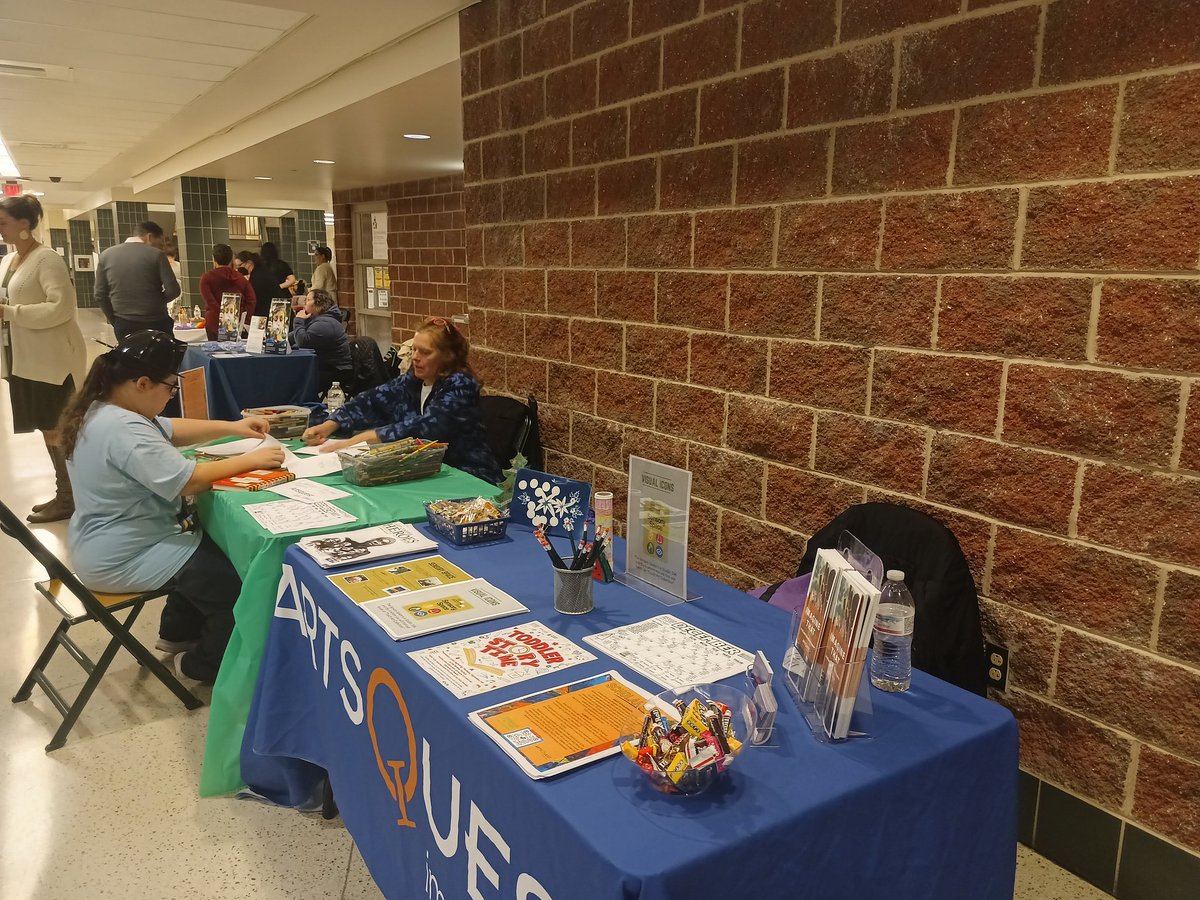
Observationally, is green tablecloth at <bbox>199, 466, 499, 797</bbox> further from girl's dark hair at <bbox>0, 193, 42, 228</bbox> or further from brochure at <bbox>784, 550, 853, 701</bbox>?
girl's dark hair at <bbox>0, 193, 42, 228</bbox>

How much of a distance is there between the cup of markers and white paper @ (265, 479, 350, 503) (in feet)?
3.20

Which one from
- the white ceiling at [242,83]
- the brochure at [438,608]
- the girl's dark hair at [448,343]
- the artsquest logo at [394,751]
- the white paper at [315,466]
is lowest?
the artsquest logo at [394,751]

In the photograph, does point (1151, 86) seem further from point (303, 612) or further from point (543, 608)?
point (303, 612)

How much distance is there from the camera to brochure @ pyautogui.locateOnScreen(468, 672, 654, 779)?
115cm

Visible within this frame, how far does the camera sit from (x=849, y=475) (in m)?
2.15

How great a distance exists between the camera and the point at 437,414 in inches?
118

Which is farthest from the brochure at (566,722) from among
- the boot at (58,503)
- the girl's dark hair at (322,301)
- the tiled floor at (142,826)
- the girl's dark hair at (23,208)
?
the girl's dark hair at (322,301)

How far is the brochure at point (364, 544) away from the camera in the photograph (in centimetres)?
190

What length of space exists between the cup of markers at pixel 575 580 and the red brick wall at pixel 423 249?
6.89 m

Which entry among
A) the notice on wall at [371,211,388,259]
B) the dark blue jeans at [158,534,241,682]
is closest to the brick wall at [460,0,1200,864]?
the dark blue jeans at [158,534,241,682]

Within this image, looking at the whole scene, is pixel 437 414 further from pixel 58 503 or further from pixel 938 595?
pixel 58 503

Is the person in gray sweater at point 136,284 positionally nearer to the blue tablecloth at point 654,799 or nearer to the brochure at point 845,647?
the blue tablecloth at point 654,799

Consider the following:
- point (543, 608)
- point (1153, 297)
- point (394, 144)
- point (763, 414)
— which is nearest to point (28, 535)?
point (543, 608)

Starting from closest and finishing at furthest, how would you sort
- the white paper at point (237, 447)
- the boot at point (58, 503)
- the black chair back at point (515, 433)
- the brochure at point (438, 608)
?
1. the brochure at point (438, 608)
2. the white paper at point (237, 447)
3. the black chair back at point (515, 433)
4. the boot at point (58, 503)
